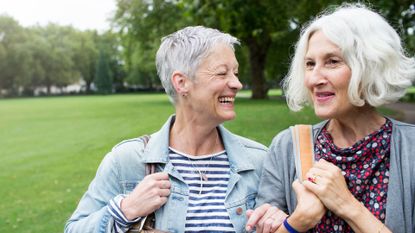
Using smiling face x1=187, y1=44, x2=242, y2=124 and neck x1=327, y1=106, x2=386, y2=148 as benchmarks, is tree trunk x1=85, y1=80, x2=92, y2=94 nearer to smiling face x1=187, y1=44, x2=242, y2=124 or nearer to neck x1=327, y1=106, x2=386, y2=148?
smiling face x1=187, y1=44, x2=242, y2=124

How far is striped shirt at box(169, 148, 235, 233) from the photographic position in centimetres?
263

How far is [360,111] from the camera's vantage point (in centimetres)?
229

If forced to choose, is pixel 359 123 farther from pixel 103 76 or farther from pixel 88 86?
pixel 88 86

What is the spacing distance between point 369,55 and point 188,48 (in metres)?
0.95

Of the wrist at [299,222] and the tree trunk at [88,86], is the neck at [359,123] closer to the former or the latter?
the wrist at [299,222]

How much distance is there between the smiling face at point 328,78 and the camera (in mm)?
2198

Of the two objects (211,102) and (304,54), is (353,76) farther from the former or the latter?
(211,102)

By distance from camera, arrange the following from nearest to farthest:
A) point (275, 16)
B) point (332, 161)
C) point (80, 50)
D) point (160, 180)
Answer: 1. point (332, 161)
2. point (160, 180)
3. point (275, 16)
4. point (80, 50)

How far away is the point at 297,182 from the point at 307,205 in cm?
13

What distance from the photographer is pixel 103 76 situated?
3519 inches

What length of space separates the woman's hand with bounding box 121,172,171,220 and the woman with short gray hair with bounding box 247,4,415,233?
0.48m

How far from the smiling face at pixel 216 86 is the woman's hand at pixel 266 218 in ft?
2.05

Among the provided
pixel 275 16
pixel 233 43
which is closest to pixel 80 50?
pixel 275 16

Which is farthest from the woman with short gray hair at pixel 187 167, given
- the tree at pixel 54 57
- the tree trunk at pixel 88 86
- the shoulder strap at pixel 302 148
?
the tree trunk at pixel 88 86
